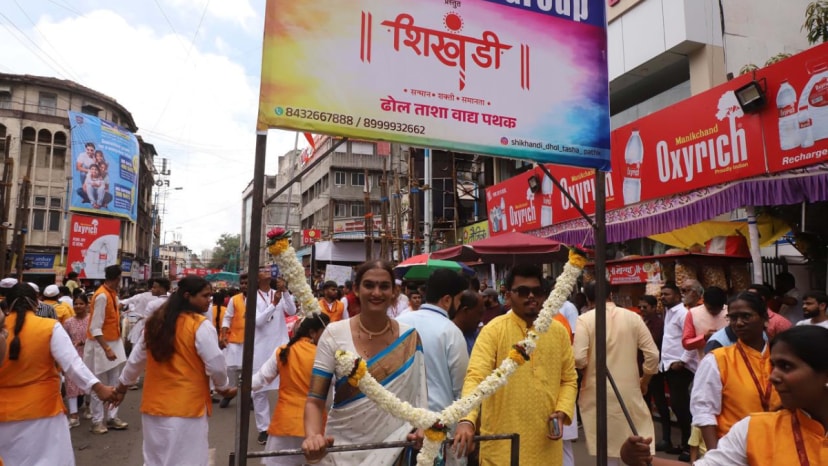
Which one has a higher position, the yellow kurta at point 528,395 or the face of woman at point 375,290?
the face of woman at point 375,290

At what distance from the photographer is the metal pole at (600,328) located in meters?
→ 3.08

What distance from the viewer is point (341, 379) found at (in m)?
2.66

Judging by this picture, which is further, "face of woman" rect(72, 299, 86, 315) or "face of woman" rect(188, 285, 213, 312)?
"face of woman" rect(72, 299, 86, 315)

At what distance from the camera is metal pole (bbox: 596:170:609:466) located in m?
3.08

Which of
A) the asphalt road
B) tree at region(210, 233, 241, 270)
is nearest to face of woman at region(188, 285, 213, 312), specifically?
the asphalt road

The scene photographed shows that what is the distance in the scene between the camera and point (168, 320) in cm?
412

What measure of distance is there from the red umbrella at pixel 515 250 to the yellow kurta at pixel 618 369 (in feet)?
10.8

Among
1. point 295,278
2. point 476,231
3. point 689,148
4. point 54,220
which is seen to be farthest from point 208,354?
point 54,220

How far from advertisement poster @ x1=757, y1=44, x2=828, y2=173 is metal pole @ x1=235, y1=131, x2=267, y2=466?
262 inches

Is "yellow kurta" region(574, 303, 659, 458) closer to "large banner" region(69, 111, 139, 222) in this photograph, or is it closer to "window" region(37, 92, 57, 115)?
"large banner" region(69, 111, 139, 222)

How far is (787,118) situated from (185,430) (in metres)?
7.51

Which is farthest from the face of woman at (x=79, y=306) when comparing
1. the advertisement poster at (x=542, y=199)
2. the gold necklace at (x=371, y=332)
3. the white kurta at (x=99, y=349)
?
the advertisement poster at (x=542, y=199)

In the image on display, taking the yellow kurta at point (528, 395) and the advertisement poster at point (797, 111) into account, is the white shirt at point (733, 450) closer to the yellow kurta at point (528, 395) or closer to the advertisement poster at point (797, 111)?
the yellow kurta at point (528, 395)

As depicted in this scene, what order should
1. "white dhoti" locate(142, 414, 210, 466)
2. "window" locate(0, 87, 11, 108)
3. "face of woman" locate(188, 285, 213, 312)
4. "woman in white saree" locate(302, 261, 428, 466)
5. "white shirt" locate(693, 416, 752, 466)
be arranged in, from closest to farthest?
"white shirt" locate(693, 416, 752, 466), "woman in white saree" locate(302, 261, 428, 466), "white dhoti" locate(142, 414, 210, 466), "face of woman" locate(188, 285, 213, 312), "window" locate(0, 87, 11, 108)
